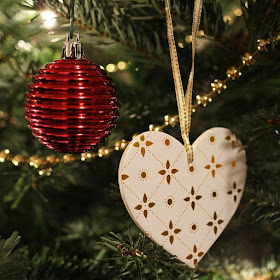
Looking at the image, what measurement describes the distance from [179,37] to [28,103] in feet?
0.83

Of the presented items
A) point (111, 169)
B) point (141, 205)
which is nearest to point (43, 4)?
point (141, 205)

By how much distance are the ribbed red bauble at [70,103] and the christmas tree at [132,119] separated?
0.32 feet

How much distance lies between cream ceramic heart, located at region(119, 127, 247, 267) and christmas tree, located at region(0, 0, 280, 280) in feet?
0.08

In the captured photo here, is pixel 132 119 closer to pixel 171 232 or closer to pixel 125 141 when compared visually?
pixel 125 141

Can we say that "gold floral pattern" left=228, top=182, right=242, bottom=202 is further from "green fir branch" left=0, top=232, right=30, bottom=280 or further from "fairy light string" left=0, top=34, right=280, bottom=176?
"green fir branch" left=0, top=232, right=30, bottom=280

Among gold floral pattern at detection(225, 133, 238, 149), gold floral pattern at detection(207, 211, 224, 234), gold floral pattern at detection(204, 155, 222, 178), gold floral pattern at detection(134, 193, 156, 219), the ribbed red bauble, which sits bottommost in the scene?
gold floral pattern at detection(207, 211, 224, 234)

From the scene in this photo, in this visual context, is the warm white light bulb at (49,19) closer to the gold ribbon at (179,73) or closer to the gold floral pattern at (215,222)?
the gold ribbon at (179,73)

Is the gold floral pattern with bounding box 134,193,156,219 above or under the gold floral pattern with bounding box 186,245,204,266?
above

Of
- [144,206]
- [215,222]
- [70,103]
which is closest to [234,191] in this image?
[215,222]

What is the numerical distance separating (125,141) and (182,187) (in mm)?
108

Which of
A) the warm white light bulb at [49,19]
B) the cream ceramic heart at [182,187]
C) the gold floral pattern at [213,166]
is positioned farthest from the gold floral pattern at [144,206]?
the warm white light bulb at [49,19]

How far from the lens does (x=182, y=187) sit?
1.70ft

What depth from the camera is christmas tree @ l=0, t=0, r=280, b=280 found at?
0.52 meters

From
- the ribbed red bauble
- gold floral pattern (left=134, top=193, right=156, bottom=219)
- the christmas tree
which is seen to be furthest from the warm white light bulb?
gold floral pattern (left=134, top=193, right=156, bottom=219)
